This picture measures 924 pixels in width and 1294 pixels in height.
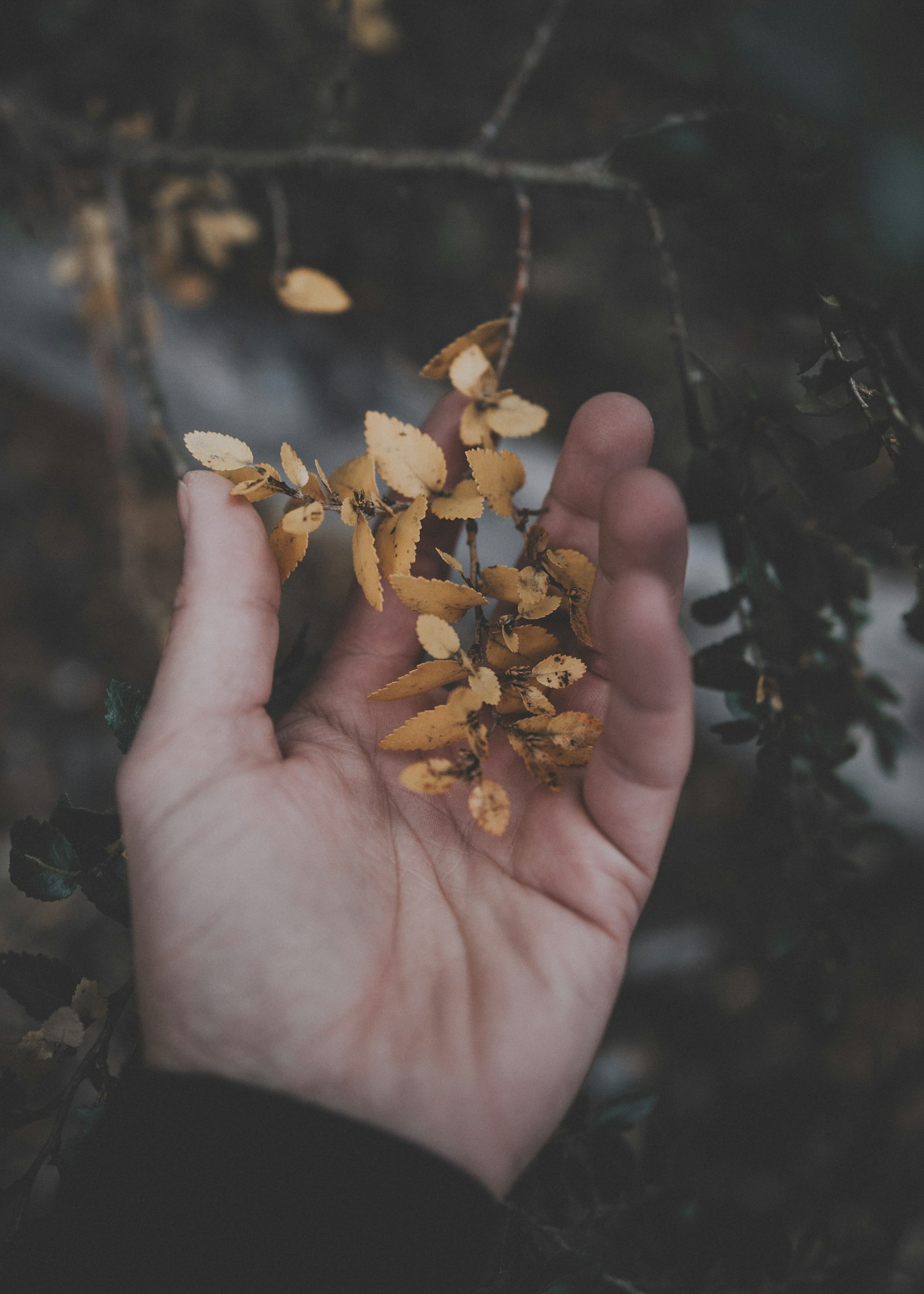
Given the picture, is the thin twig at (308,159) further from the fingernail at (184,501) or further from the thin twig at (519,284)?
the fingernail at (184,501)

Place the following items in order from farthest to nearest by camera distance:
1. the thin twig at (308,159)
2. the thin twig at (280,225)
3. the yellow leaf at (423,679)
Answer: the thin twig at (280,225) → the thin twig at (308,159) → the yellow leaf at (423,679)

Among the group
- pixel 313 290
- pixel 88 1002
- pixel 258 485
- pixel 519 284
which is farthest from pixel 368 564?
pixel 313 290

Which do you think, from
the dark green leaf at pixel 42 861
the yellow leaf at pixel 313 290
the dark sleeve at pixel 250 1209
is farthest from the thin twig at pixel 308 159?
the dark sleeve at pixel 250 1209

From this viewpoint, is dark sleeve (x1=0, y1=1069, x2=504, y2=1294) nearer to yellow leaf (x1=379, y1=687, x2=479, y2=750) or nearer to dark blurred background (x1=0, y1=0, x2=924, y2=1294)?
dark blurred background (x1=0, y1=0, x2=924, y2=1294)

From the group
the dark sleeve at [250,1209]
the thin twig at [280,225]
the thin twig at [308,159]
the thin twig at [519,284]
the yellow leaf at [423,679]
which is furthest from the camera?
the thin twig at [280,225]

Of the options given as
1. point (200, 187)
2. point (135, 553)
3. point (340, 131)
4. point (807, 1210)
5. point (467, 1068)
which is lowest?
point (807, 1210)

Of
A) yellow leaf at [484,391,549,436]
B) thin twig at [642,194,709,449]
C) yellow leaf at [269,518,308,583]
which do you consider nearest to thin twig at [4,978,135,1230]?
yellow leaf at [269,518,308,583]

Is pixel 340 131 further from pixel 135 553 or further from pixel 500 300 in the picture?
pixel 135 553

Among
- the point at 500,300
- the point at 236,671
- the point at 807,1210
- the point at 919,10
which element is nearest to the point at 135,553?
the point at 236,671
